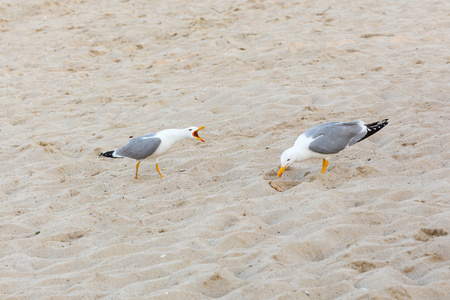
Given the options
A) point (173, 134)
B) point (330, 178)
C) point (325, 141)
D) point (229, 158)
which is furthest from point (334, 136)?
point (173, 134)

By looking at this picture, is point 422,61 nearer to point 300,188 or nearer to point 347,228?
point 300,188

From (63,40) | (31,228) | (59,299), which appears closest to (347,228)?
(59,299)

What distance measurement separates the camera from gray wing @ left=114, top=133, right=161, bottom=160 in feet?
16.8

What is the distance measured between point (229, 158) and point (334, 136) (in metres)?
1.10

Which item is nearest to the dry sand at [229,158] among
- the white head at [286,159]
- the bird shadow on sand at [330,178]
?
the bird shadow on sand at [330,178]

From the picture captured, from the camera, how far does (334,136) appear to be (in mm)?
4703

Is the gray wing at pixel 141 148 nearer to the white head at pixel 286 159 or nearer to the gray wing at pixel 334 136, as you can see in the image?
the white head at pixel 286 159

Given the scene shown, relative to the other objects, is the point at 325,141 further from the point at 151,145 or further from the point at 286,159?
the point at 151,145

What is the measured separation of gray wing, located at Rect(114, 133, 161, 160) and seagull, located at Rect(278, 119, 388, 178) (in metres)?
1.25

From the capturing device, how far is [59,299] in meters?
3.17

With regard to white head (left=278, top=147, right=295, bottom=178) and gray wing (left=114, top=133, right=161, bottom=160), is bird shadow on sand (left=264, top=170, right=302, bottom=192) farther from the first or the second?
gray wing (left=114, top=133, right=161, bottom=160)

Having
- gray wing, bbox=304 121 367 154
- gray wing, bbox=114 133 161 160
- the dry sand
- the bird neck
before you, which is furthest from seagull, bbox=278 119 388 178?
gray wing, bbox=114 133 161 160

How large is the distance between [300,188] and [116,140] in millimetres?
2495

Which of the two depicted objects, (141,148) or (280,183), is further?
(141,148)
